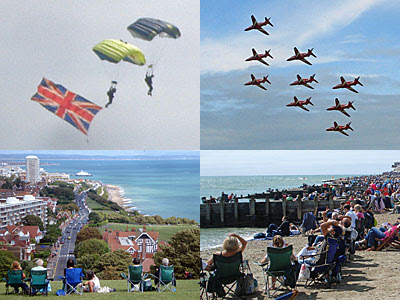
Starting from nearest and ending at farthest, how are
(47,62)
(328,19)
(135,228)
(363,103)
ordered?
(47,62) < (135,228) < (328,19) < (363,103)

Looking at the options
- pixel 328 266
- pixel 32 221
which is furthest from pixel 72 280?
pixel 328 266

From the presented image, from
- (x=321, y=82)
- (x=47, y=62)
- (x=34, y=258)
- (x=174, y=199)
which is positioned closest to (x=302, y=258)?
(x=174, y=199)

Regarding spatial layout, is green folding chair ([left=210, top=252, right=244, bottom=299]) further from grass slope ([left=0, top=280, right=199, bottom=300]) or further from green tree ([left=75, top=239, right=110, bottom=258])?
green tree ([left=75, top=239, right=110, bottom=258])

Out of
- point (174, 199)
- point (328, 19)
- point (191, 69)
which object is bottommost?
point (174, 199)

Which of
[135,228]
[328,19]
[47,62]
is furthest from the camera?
[328,19]

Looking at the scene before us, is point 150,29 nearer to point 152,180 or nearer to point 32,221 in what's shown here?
point 152,180

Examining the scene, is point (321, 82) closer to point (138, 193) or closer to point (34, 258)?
point (138, 193)

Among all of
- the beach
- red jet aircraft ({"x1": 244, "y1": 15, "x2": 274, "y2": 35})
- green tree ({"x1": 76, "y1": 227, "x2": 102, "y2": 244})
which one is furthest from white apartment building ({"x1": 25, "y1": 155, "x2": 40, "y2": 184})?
red jet aircraft ({"x1": 244, "y1": 15, "x2": 274, "y2": 35})
